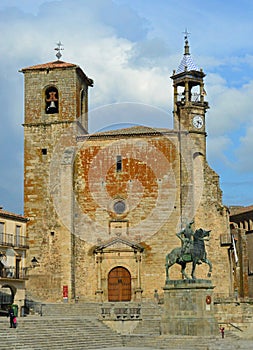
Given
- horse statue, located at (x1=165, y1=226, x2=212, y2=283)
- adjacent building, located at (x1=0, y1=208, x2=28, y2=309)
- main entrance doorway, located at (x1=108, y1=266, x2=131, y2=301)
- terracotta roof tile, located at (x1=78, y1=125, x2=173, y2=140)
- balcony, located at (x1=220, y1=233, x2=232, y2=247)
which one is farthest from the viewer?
terracotta roof tile, located at (x1=78, y1=125, x2=173, y2=140)

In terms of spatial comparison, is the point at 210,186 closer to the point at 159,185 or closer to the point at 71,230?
the point at 159,185

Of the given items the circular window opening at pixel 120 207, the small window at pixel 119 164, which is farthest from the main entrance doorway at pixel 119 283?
the small window at pixel 119 164

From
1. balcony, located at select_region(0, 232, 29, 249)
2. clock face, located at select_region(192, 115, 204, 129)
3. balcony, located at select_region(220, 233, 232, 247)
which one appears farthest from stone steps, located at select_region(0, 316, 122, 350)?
clock face, located at select_region(192, 115, 204, 129)

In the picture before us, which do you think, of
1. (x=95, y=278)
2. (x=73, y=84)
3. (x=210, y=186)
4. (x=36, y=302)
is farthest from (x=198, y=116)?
(x=36, y=302)

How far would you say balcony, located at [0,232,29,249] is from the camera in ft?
126

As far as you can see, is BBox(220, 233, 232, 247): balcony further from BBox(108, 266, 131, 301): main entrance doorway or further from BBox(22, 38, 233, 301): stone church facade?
BBox(108, 266, 131, 301): main entrance doorway

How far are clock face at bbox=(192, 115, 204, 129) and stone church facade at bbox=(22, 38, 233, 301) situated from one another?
7cm

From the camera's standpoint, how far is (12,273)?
38.2 m

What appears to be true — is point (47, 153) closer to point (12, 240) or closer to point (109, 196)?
point (109, 196)

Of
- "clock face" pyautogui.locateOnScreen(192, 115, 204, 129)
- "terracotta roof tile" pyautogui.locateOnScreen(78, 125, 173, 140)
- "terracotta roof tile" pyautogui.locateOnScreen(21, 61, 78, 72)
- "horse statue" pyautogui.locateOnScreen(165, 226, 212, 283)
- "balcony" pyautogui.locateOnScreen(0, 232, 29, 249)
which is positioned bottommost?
"horse statue" pyautogui.locateOnScreen(165, 226, 212, 283)

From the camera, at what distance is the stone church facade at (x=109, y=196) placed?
4322 centimetres

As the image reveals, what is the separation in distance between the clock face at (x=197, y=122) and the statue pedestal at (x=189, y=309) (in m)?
15.1

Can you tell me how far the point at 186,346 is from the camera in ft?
96.7

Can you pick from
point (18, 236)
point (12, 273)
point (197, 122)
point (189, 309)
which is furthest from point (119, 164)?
point (189, 309)
